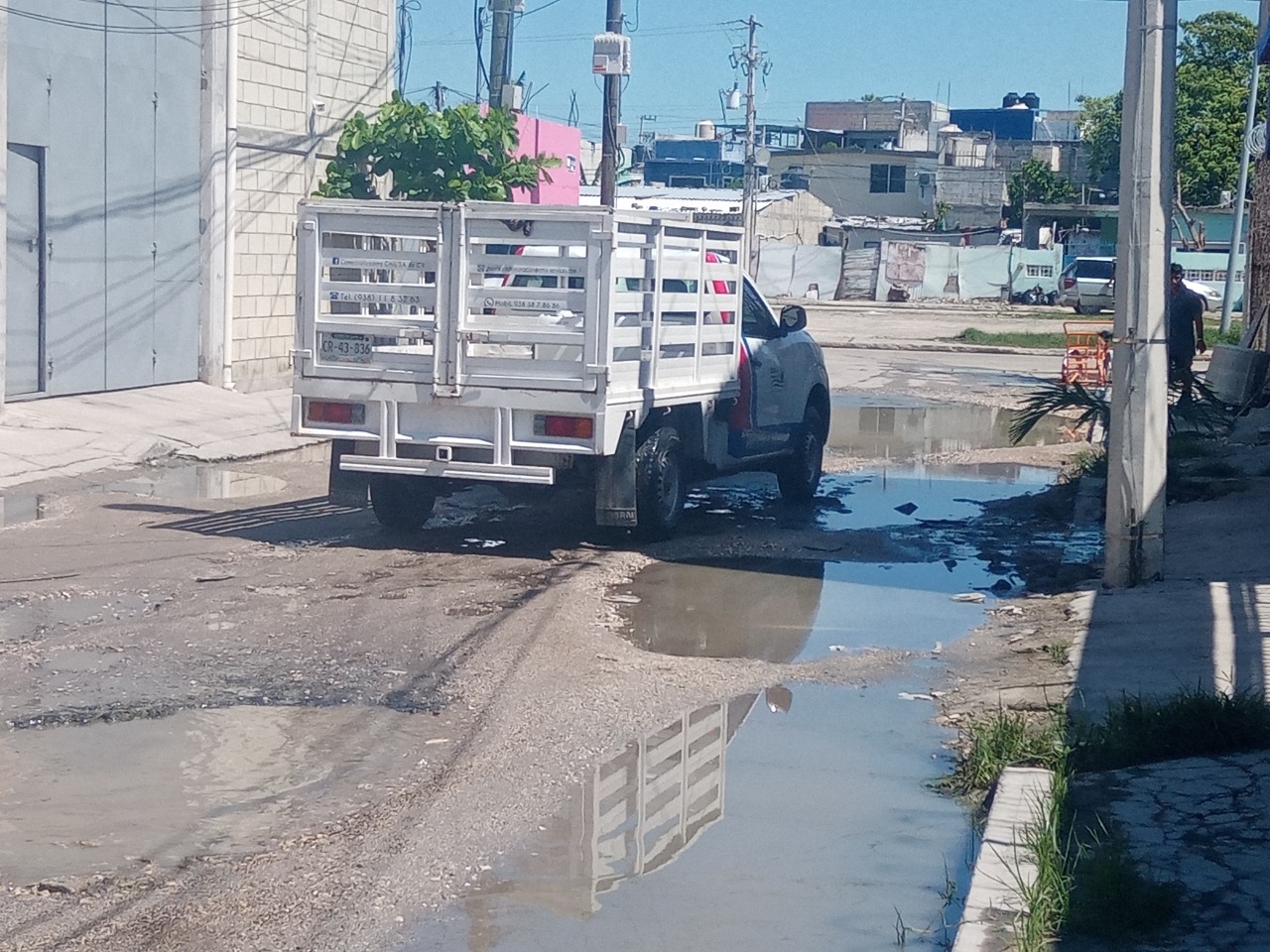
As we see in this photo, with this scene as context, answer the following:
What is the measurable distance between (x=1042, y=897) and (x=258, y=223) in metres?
17.1

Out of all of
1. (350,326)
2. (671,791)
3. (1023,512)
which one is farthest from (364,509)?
(671,791)

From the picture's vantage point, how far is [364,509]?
11969mm

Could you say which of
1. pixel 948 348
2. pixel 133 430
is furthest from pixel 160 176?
pixel 948 348

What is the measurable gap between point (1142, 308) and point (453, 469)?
430 centimetres

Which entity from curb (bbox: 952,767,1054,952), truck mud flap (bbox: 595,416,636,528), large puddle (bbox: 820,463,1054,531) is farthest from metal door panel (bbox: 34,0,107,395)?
curb (bbox: 952,767,1054,952)

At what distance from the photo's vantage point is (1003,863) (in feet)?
16.0

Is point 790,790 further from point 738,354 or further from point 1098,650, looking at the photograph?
point 738,354

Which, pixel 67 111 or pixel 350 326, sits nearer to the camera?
pixel 350 326

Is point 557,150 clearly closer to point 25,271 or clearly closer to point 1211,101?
point 25,271

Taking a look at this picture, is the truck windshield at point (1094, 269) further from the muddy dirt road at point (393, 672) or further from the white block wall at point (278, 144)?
the muddy dirt road at point (393, 672)

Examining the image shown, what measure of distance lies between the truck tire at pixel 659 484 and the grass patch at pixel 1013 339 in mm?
26387

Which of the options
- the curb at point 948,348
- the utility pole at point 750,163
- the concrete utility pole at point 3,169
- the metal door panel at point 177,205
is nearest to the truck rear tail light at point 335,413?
the concrete utility pole at point 3,169

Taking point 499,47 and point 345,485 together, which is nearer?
point 345,485

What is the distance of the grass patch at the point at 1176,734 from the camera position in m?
5.99
